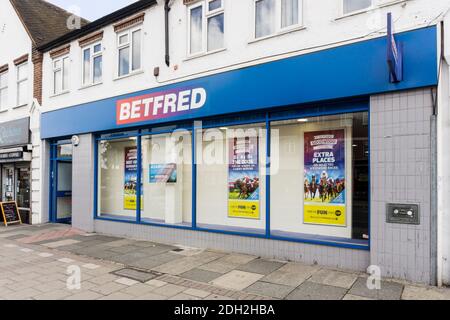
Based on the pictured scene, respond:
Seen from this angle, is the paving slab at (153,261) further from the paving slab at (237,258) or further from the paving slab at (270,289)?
the paving slab at (270,289)

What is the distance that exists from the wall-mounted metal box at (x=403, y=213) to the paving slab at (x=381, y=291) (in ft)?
3.17

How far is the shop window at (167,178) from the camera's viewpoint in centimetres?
875

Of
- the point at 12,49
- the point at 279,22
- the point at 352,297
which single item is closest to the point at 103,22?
the point at 279,22

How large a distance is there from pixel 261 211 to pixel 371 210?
2493mm

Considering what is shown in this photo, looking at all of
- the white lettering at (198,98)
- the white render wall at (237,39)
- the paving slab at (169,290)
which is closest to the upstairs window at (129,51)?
the white render wall at (237,39)

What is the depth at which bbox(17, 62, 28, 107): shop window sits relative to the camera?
1298 cm

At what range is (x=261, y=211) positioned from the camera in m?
7.55

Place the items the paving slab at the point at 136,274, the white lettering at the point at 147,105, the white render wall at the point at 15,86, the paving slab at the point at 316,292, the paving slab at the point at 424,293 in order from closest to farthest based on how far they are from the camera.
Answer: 1. the paving slab at the point at 424,293
2. the paving slab at the point at 316,292
3. the paving slab at the point at 136,274
4. the white lettering at the point at 147,105
5. the white render wall at the point at 15,86

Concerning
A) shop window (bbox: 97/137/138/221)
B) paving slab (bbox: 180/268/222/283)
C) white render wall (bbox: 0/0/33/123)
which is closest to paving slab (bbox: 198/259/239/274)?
paving slab (bbox: 180/268/222/283)

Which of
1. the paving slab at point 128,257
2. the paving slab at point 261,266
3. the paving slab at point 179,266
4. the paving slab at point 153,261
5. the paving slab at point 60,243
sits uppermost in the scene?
the paving slab at point 261,266

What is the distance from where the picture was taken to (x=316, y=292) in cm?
498

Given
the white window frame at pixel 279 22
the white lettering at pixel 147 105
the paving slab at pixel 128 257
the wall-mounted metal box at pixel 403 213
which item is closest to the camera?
the wall-mounted metal box at pixel 403 213
